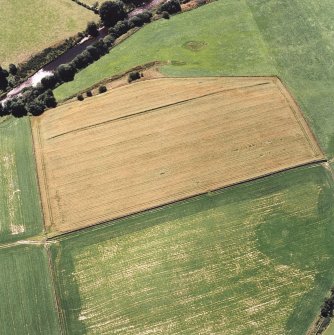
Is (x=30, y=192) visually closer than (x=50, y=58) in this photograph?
Yes

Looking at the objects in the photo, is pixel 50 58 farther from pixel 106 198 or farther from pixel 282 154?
pixel 282 154

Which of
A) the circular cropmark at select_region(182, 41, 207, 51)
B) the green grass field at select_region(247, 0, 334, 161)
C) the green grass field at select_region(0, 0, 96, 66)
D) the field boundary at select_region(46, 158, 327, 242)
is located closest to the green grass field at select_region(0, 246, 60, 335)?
the field boundary at select_region(46, 158, 327, 242)

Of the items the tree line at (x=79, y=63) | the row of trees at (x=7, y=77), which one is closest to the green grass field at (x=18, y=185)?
the tree line at (x=79, y=63)

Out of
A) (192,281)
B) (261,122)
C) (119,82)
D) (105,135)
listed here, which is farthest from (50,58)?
(192,281)

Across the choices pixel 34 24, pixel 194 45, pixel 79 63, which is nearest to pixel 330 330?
pixel 194 45

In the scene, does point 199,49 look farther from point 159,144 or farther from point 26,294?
point 26,294

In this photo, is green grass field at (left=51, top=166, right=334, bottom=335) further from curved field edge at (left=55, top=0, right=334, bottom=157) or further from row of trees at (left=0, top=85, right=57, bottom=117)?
row of trees at (left=0, top=85, right=57, bottom=117)
